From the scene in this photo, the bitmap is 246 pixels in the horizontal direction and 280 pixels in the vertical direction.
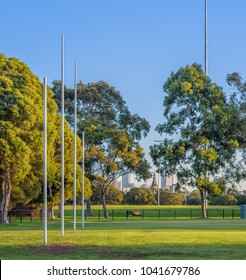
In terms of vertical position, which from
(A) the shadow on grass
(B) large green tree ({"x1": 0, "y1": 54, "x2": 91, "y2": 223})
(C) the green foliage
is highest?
(B) large green tree ({"x1": 0, "y1": 54, "x2": 91, "y2": 223})

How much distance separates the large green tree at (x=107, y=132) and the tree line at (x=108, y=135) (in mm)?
109

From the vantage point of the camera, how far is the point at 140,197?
12144cm

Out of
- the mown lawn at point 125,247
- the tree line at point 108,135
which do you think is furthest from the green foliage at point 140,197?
the mown lawn at point 125,247

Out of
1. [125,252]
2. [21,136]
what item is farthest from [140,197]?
[125,252]

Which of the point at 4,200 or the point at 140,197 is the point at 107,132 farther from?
the point at 140,197

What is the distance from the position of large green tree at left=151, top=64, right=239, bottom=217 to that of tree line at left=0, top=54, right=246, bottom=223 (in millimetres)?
101

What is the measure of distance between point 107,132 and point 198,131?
10545mm

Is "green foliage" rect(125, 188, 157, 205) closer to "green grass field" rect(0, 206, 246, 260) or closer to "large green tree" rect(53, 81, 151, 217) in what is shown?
"large green tree" rect(53, 81, 151, 217)

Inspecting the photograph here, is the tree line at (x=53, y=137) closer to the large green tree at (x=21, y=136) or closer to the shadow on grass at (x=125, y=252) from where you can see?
the large green tree at (x=21, y=136)

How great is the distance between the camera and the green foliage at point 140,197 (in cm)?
12056

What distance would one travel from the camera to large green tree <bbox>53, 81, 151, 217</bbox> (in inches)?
3162

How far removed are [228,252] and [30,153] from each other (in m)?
32.4

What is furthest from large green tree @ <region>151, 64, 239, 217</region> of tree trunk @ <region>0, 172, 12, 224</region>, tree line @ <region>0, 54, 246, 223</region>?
tree trunk @ <region>0, 172, 12, 224</region>

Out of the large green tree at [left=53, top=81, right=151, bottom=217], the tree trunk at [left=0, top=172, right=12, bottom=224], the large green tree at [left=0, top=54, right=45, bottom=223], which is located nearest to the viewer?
the large green tree at [left=0, top=54, right=45, bottom=223]
